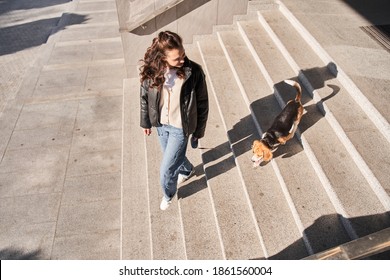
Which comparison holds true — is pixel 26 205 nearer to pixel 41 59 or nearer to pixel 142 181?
pixel 142 181

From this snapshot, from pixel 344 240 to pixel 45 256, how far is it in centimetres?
401

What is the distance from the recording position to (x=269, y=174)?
4109 millimetres

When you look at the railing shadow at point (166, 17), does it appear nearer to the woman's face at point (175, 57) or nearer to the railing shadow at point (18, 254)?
the woman's face at point (175, 57)

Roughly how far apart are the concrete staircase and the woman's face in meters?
1.93

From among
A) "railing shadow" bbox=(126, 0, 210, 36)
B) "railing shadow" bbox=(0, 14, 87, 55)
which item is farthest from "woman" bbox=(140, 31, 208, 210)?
"railing shadow" bbox=(0, 14, 87, 55)

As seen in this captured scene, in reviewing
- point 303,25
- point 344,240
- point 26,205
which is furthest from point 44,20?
point 344,240

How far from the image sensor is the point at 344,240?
3.23m

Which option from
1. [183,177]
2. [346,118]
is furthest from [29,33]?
[346,118]

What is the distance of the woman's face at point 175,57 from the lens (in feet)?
9.25

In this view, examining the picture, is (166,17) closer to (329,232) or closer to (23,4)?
(329,232)

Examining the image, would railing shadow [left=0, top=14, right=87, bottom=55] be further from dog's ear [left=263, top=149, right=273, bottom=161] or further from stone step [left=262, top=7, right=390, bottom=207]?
dog's ear [left=263, top=149, right=273, bottom=161]

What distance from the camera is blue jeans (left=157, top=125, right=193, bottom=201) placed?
11.5 feet

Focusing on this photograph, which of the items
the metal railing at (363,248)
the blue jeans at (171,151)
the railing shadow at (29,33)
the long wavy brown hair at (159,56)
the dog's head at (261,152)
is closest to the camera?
the metal railing at (363,248)

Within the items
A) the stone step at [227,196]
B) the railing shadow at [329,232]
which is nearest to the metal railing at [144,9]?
the stone step at [227,196]
